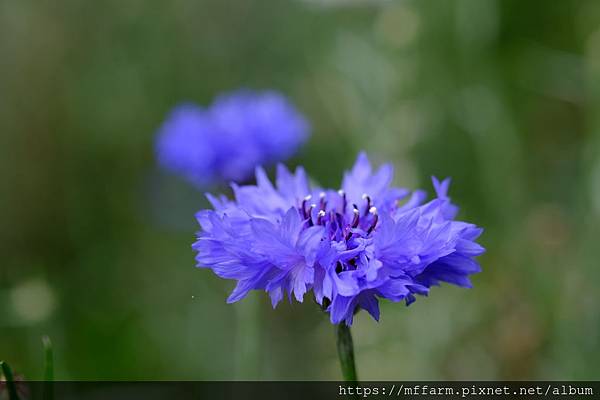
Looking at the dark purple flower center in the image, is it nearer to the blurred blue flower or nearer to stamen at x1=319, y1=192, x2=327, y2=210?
stamen at x1=319, y1=192, x2=327, y2=210

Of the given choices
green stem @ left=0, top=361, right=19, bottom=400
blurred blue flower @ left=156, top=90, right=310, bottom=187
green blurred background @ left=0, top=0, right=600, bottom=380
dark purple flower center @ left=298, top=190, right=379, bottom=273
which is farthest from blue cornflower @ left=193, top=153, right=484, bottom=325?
blurred blue flower @ left=156, top=90, right=310, bottom=187

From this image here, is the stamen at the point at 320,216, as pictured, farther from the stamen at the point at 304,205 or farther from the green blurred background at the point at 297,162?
the green blurred background at the point at 297,162

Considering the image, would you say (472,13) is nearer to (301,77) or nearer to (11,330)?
(301,77)

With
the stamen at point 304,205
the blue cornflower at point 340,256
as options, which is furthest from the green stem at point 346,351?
the stamen at point 304,205

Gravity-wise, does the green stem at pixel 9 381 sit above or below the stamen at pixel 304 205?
below

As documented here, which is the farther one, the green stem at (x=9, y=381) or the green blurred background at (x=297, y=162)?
the green blurred background at (x=297, y=162)

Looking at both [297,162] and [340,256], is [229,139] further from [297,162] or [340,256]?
[340,256]

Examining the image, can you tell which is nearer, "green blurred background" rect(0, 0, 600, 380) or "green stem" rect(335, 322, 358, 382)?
"green stem" rect(335, 322, 358, 382)
